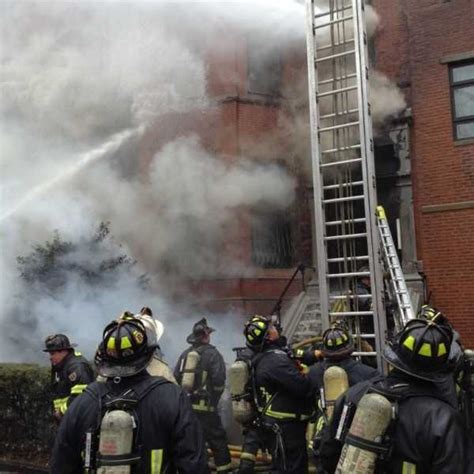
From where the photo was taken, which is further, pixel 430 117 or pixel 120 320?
pixel 430 117

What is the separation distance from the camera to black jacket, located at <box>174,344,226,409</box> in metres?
6.99

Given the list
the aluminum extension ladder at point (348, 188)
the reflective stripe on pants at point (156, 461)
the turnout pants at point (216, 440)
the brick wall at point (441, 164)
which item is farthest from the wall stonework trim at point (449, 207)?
the reflective stripe on pants at point (156, 461)

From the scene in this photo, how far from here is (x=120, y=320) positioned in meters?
3.08

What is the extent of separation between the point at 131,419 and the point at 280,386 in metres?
2.40

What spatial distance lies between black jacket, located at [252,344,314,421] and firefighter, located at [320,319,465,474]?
83.9 inches

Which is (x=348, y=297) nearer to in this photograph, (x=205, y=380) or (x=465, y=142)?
(x=205, y=380)

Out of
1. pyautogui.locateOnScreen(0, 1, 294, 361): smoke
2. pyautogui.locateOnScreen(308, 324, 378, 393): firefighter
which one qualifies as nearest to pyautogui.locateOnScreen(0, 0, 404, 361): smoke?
pyautogui.locateOnScreen(0, 1, 294, 361): smoke

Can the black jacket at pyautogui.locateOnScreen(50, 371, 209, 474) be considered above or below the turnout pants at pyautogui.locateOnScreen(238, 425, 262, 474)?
above

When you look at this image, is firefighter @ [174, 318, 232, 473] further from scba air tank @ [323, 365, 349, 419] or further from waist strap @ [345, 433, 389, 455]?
waist strap @ [345, 433, 389, 455]

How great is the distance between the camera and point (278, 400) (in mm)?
5102

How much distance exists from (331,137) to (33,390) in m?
5.16

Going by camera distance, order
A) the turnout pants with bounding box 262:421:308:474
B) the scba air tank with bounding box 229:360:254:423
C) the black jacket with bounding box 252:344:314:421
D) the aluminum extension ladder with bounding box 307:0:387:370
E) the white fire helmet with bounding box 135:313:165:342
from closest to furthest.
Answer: the white fire helmet with bounding box 135:313:165:342, the black jacket with bounding box 252:344:314:421, the turnout pants with bounding box 262:421:308:474, the scba air tank with bounding box 229:360:254:423, the aluminum extension ladder with bounding box 307:0:387:370

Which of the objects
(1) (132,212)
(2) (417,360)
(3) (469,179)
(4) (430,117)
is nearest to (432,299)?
(3) (469,179)

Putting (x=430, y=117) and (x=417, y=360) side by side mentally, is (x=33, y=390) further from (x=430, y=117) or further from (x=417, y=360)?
(x=430, y=117)
